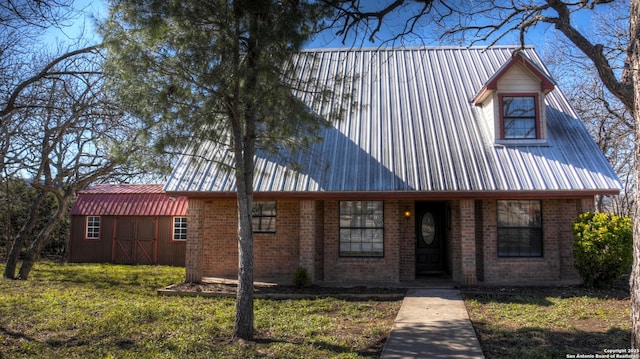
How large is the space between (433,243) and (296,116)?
26.9ft

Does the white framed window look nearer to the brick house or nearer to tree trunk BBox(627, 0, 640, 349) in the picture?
the brick house

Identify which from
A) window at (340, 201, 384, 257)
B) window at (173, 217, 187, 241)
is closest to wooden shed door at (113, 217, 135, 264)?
window at (173, 217, 187, 241)

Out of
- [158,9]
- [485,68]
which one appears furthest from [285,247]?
[485,68]

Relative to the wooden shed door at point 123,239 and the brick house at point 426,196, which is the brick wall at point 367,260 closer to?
the brick house at point 426,196

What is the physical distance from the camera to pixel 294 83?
25.7 ft

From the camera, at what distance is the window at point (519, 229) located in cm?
1239

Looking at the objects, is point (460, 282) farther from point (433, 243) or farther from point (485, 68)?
point (485, 68)

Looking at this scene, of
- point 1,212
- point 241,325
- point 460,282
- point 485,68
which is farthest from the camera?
point 1,212


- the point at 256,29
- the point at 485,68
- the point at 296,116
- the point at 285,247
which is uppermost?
the point at 485,68

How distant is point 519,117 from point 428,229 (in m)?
4.16

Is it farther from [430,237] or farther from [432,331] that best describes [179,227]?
[432,331]

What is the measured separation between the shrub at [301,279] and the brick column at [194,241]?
8.94 feet

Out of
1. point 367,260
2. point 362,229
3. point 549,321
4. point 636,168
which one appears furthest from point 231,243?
point 636,168

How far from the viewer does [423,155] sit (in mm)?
12617
